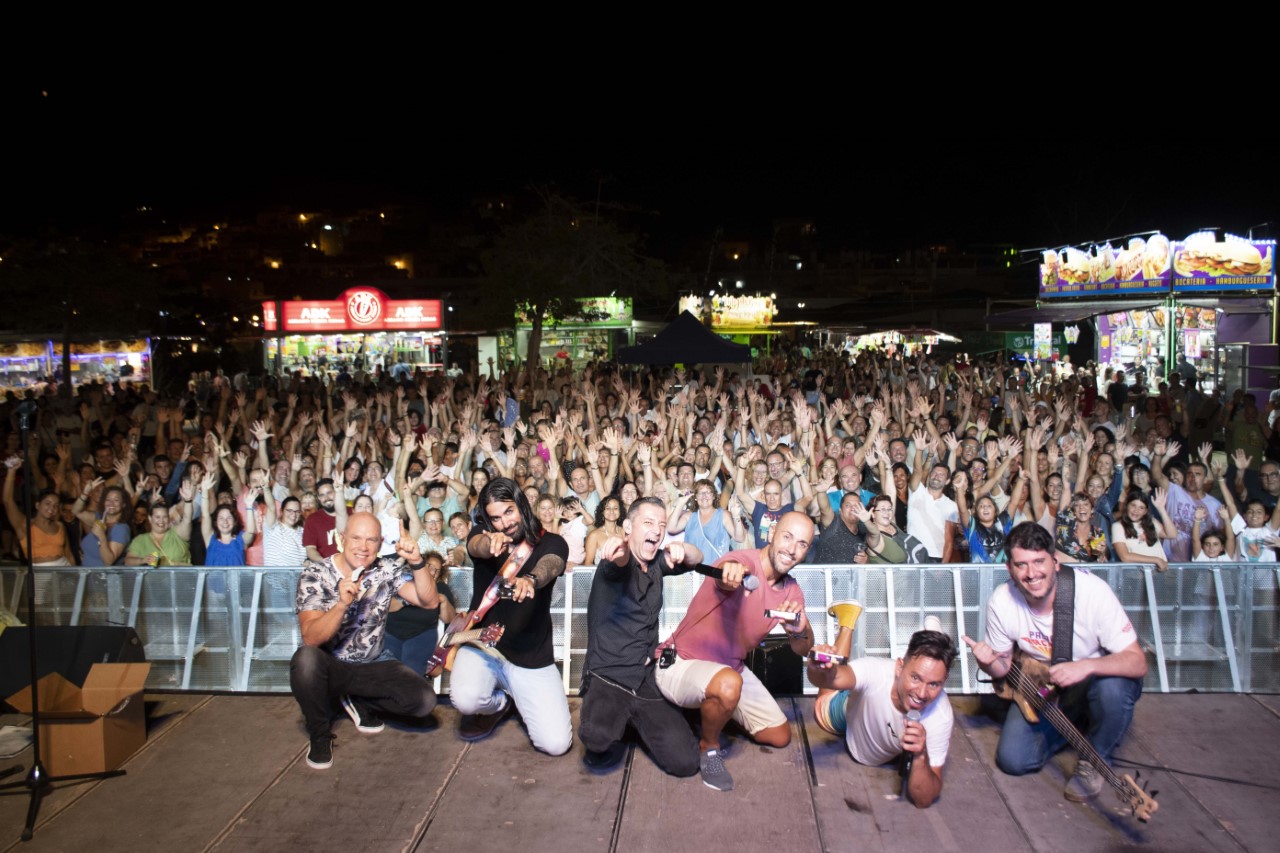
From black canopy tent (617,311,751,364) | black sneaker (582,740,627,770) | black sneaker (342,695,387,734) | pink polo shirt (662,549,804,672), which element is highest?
black canopy tent (617,311,751,364)

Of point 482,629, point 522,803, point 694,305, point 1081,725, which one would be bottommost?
point 522,803

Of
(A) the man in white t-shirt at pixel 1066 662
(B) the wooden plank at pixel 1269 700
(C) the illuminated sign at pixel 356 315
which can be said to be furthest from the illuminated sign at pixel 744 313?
(A) the man in white t-shirt at pixel 1066 662

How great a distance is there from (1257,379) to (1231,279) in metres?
4.26

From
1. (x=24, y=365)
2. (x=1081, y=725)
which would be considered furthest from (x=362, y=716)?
(x=24, y=365)

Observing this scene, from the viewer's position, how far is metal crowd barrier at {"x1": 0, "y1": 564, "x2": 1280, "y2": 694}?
4.66 m

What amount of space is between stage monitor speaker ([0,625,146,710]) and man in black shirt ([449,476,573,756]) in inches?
63.3

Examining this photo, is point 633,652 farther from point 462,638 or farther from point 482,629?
point 462,638

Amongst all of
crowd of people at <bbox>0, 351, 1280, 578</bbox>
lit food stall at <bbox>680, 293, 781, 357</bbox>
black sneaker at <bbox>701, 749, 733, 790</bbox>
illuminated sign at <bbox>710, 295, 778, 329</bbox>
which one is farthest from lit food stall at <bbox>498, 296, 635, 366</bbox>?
black sneaker at <bbox>701, 749, 733, 790</bbox>

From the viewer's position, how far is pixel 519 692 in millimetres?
4246

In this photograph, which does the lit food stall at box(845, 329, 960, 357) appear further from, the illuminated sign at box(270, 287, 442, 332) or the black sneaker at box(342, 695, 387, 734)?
the black sneaker at box(342, 695, 387, 734)

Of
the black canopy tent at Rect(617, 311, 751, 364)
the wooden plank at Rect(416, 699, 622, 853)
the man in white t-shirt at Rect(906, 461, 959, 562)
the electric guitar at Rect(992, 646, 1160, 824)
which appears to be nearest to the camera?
the electric guitar at Rect(992, 646, 1160, 824)

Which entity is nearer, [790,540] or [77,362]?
[790,540]

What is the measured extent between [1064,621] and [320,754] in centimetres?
333

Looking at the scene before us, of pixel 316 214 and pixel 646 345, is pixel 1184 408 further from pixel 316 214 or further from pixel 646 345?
pixel 316 214
